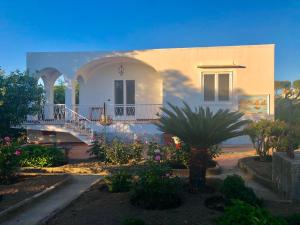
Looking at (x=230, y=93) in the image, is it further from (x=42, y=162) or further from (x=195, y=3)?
(x=42, y=162)

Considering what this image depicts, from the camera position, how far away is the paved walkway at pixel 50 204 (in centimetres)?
552

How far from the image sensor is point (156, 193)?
560 cm

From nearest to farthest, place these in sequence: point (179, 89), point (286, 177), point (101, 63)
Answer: point (286, 177) → point (179, 89) → point (101, 63)

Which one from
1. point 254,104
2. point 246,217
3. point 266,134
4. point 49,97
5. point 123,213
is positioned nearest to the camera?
point 246,217

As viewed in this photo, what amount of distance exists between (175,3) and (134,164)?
8921mm

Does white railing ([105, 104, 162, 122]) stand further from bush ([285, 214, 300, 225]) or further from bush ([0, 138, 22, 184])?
bush ([285, 214, 300, 225])

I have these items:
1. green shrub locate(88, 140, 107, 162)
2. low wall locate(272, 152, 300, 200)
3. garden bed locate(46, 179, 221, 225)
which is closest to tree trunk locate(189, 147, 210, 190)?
garden bed locate(46, 179, 221, 225)

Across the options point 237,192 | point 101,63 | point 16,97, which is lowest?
point 237,192

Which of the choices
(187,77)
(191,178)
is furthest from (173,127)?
(187,77)

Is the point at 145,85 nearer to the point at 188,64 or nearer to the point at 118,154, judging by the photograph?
the point at 188,64

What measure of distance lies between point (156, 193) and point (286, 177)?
2.60 meters

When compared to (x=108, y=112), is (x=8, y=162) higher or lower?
lower

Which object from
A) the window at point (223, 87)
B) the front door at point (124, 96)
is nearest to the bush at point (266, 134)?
the window at point (223, 87)

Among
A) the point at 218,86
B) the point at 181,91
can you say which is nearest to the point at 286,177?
the point at 218,86
